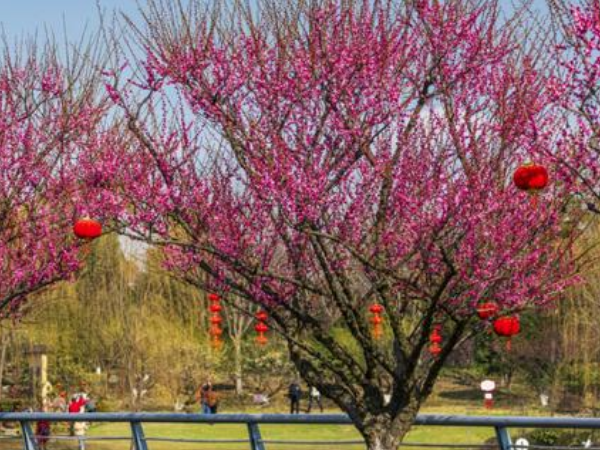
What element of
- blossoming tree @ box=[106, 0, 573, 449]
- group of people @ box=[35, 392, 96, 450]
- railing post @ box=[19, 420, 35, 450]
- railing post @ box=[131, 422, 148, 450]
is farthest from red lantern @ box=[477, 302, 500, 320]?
group of people @ box=[35, 392, 96, 450]

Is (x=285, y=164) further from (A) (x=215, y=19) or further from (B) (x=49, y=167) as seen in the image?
(B) (x=49, y=167)

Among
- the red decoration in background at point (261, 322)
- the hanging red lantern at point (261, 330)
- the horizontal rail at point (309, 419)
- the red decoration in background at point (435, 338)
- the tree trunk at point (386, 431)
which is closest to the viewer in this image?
the horizontal rail at point (309, 419)

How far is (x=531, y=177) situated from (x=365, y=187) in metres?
2.97

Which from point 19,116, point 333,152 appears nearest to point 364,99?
point 333,152

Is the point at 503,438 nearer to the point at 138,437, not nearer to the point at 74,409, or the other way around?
the point at 138,437

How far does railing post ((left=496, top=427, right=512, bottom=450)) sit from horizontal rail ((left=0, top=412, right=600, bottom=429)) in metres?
0.11

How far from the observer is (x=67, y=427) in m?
35.6

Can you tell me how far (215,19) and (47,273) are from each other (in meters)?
6.17

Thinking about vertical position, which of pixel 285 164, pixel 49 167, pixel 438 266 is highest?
pixel 49 167

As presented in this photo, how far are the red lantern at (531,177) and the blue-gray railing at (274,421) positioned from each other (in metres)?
1.84

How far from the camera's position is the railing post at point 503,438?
995 cm

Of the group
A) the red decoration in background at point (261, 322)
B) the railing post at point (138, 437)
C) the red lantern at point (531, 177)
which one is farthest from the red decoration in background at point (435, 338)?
the railing post at point (138, 437)

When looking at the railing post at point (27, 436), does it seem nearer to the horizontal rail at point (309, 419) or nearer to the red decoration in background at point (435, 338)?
the horizontal rail at point (309, 419)

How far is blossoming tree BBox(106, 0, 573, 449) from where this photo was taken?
10.5 meters
